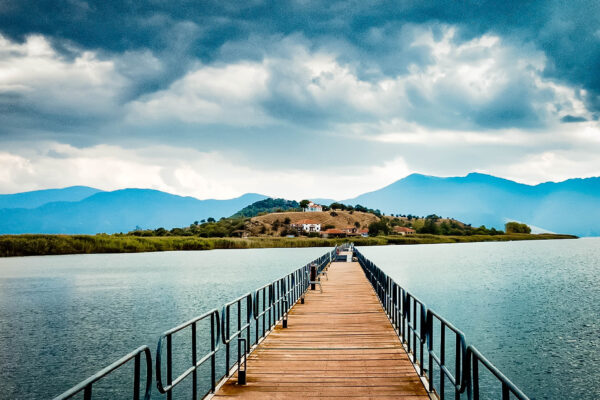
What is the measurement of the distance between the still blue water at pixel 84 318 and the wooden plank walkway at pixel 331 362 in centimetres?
577

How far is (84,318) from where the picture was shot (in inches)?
1152

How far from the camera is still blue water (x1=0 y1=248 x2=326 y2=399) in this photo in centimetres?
1814

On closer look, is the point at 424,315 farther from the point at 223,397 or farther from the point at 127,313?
the point at 127,313

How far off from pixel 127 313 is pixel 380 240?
447 ft

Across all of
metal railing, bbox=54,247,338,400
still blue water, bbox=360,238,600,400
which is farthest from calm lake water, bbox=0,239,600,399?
metal railing, bbox=54,247,338,400

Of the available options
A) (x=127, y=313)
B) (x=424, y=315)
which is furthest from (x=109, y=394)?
(x=127, y=313)

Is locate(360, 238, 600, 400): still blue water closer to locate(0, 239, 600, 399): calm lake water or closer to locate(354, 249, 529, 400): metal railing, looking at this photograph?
locate(0, 239, 600, 399): calm lake water

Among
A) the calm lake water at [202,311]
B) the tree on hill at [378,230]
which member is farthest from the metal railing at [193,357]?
the tree on hill at [378,230]

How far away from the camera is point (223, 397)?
7.57 m

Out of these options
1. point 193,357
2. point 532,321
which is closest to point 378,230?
point 532,321

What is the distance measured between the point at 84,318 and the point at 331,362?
80.0ft

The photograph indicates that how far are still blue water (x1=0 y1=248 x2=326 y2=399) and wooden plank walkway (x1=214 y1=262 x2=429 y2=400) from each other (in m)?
5.77

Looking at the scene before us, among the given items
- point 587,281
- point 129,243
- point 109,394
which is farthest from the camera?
point 129,243

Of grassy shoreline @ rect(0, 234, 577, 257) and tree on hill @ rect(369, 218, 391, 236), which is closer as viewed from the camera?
grassy shoreline @ rect(0, 234, 577, 257)
